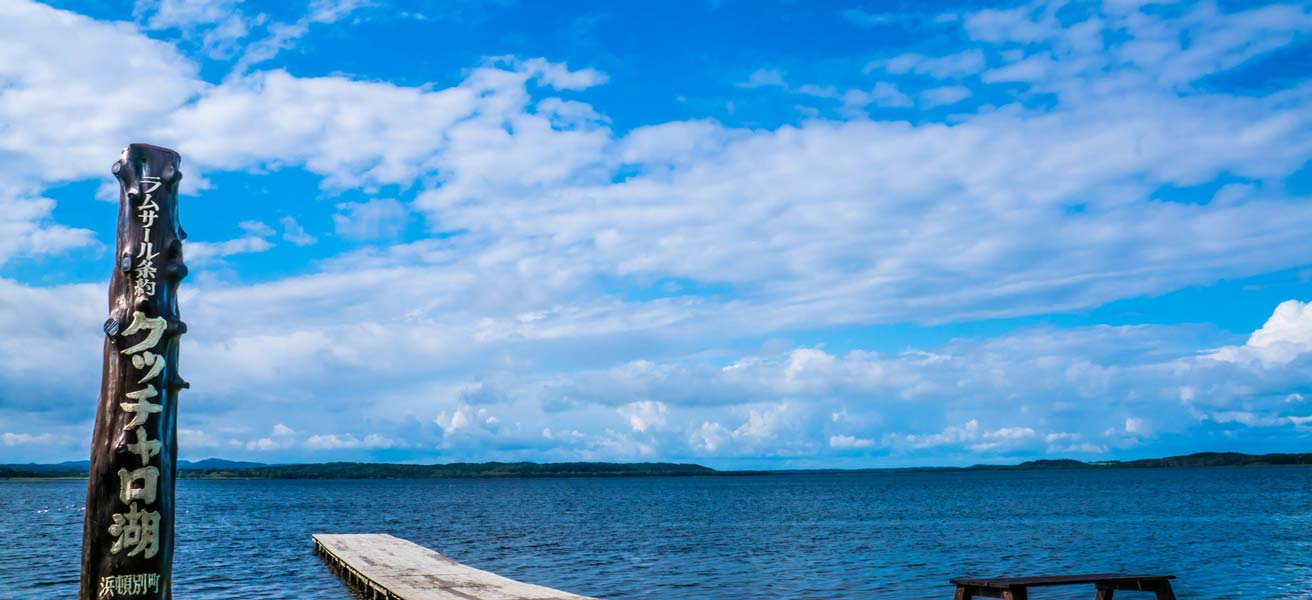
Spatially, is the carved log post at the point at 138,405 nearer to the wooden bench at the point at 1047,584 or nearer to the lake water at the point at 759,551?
the wooden bench at the point at 1047,584

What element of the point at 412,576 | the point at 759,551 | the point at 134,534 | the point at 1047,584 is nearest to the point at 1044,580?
the point at 1047,584

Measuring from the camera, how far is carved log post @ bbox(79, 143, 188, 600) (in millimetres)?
8875

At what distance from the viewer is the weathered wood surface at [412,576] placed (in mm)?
19375

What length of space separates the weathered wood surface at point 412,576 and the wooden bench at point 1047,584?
7241 millimetres

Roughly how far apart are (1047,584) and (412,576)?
14.8 meters

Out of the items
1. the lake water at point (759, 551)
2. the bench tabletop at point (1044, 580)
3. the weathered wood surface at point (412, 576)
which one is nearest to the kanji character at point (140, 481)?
the weathered wood surface at point (412, 576)

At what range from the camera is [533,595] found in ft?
62.1

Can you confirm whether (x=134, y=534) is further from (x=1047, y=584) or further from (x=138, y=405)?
(x=1047, y=584)

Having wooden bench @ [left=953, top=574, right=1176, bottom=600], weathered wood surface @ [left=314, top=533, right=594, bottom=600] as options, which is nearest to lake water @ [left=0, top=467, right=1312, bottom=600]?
weathered wood surface @ [left=314, top=533, right=594, bottom=600]

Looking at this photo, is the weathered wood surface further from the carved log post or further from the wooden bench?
the carved log post

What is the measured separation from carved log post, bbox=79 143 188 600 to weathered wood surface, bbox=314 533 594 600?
403 inches

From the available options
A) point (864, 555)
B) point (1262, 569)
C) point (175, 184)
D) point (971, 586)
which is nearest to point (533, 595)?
point (971, 586)

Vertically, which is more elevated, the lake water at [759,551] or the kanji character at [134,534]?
the kanji character at [134,534]

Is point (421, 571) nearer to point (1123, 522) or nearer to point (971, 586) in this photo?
point (971, 586)
